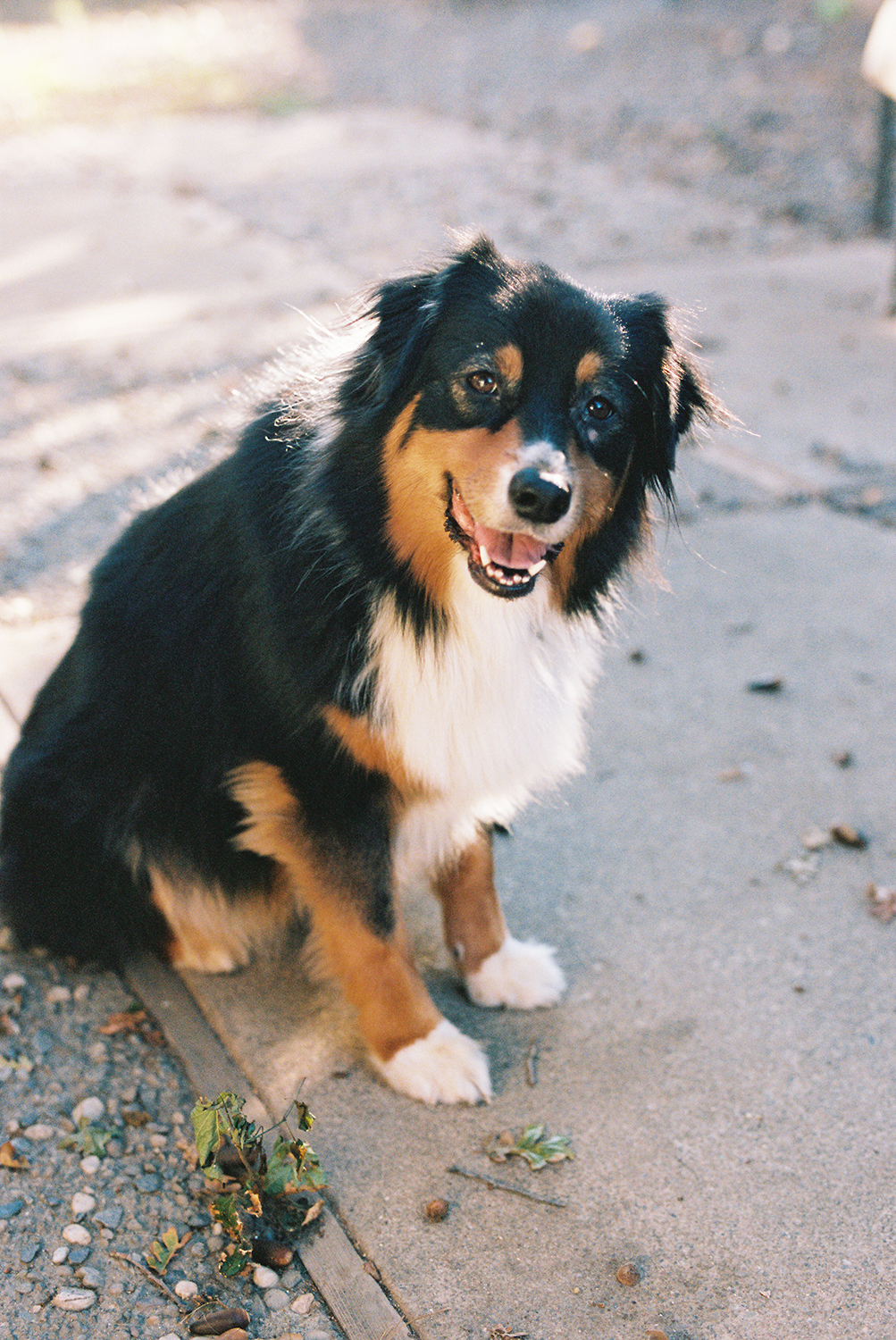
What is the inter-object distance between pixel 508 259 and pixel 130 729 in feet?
4.38

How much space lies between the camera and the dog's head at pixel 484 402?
7.68ft

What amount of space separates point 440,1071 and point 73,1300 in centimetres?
84

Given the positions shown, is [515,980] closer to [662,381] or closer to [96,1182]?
[96,1182]

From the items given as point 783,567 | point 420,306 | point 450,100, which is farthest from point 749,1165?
point 450,100

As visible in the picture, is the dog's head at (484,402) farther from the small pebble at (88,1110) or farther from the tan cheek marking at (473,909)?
the small pebble at (88,1110)

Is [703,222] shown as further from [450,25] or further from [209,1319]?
[450,25]

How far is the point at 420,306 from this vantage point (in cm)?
240

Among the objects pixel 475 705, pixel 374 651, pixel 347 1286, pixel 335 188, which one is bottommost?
pixel 347 1286

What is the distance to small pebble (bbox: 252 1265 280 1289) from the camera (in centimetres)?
213

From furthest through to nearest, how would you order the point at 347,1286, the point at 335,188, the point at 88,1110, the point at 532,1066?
the point at 335,188 < the point at 532,1066 < the point at 88,1110 < the point at 347,1286

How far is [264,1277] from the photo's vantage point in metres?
2.13

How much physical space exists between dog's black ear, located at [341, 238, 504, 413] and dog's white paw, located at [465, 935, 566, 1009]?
1341mm

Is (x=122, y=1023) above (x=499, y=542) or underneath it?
underneath

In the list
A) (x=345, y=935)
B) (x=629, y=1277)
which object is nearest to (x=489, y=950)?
(x=345, y=935)
